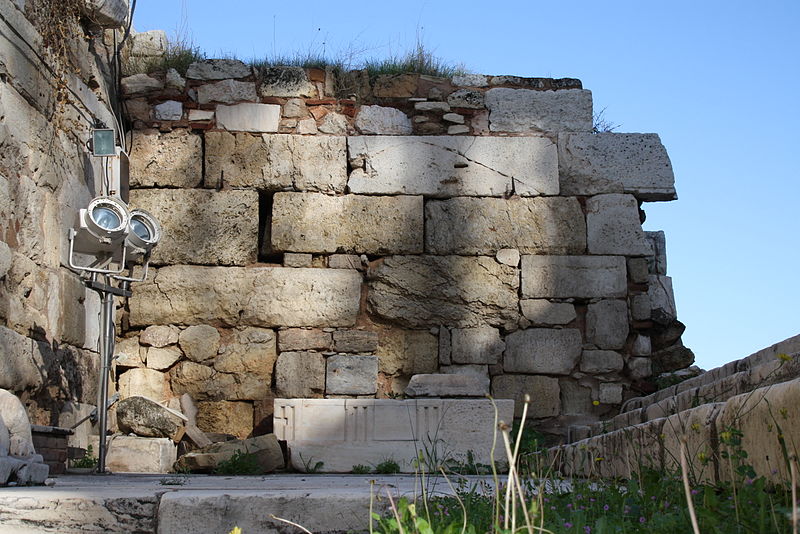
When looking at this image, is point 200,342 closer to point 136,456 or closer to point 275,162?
point 136,456

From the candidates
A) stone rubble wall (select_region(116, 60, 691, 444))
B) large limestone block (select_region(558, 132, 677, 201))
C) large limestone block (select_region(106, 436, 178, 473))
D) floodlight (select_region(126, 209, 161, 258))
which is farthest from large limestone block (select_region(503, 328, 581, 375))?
floodlight (select_region(126, 209, 161, 258))

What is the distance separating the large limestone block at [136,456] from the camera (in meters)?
6.41

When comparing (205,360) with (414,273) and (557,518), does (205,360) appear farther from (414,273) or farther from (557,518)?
(557,518)

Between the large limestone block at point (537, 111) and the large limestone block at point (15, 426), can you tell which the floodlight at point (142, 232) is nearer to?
the large limestone block at point (15, 426)

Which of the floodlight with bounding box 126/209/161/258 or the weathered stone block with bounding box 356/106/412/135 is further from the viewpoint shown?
the weathered stone block with bounding box 356/106/412/135

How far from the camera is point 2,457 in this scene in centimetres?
401

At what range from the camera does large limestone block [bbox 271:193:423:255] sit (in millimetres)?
7742

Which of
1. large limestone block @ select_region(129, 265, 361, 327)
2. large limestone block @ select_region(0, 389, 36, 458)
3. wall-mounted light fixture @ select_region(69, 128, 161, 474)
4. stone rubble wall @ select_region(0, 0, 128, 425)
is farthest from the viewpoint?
large limestone block @ select_region(129, 265, 361, 327)

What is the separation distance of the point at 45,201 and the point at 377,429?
9.04ft

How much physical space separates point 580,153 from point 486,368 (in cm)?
206

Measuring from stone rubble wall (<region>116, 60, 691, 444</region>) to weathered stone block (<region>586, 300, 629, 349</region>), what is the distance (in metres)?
0.02

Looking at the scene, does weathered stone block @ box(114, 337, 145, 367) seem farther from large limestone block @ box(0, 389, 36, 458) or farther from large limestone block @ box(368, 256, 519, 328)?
large limestone block @ box(0, 389, 36, 458)

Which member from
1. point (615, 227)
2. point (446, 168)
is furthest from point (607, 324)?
point (446, 168)

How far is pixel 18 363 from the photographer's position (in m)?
5.54
